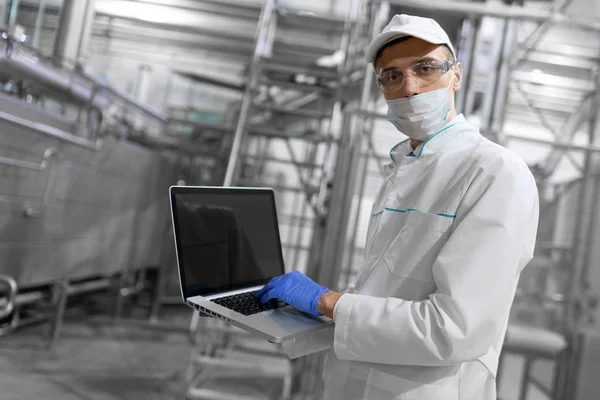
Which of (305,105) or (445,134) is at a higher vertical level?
(305,105)

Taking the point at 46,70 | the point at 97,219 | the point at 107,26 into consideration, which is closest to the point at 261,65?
the point at 46,70

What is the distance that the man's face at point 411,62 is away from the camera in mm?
1108

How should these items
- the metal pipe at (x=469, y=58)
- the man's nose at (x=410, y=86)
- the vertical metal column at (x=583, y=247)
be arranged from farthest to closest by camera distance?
1. the metal pipe at (x=469, y=58)
2. the vertical metal column at (x=583, y=247)
3. the man's nose at (x=410, y=86)

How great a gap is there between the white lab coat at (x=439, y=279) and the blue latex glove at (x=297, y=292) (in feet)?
0.29

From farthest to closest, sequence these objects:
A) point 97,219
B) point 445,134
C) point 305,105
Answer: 1. point 305,105
2. point 97,219
3. point 445,134


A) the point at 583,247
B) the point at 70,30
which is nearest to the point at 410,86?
the point at 583,247

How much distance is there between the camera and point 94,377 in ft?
10.9

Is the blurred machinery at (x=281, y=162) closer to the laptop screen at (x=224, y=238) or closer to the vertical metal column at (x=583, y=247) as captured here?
the vertical metal column at (x=583, y=247)

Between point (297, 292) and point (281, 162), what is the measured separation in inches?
108

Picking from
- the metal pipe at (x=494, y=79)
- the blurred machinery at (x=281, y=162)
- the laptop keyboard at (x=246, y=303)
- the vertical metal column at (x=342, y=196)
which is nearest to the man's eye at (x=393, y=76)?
the laptop keyboard at (x=246, y=303)

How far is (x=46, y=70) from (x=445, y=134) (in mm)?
3326

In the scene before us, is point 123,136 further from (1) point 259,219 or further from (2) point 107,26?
(1) point 259,219

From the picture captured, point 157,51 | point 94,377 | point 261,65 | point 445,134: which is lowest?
point 94,377

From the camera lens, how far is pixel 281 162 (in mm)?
3783
